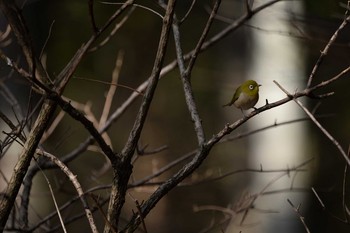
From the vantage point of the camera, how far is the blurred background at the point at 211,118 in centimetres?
693

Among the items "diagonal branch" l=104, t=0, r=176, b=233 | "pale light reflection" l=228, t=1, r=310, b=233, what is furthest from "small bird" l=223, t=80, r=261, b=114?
"pale light reflection" l=228, t=1, r=310, b=233

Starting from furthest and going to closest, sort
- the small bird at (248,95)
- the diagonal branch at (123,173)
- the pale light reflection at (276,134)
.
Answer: the pale light reflection at (276,134), the small bird at (248,95), the diagonal branch at (123,173)

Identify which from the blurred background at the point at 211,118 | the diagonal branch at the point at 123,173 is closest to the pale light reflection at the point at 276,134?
the blurred background at the point at 211,118

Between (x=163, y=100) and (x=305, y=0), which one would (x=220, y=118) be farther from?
(x=305, y=0)

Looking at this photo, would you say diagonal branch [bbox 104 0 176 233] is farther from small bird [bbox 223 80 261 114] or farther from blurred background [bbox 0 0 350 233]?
blurred background [bbox 0 0 350 233]

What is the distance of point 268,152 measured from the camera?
283 inches

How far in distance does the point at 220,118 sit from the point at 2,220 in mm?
7447

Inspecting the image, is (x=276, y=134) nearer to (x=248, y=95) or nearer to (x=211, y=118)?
(x=211, y=118)

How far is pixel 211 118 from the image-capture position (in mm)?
9125

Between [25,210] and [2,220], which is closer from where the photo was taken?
[2,220]

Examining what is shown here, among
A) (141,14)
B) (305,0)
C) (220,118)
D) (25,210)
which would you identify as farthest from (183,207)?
(25,210)

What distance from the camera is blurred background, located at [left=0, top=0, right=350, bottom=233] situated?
6.93 metres

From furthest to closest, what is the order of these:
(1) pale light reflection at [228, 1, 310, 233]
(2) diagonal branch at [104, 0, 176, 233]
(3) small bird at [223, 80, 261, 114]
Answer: (1) pale light reflection at [228, 1, 310, 233] < (3) small bird at [223, 80, 261, 114] < (2) diagonal branch at [104, 0, 176, 233]

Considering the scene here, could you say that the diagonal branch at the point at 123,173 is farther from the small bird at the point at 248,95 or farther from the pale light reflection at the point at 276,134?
the pale light reflection at the point at 276,134
